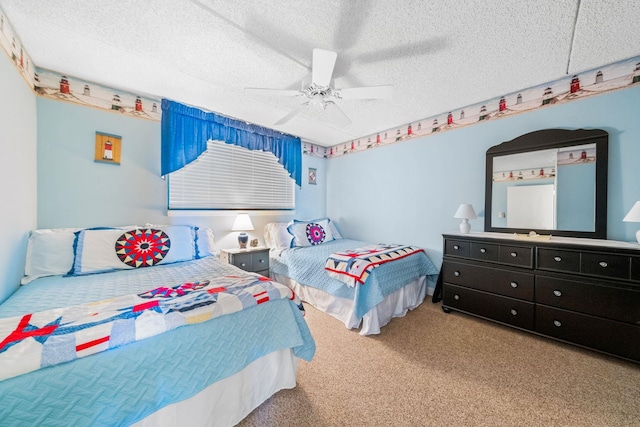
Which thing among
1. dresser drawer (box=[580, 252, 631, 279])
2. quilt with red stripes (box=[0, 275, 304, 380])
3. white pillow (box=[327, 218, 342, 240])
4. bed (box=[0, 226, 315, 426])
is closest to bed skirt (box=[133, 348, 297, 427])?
bed (box=[0, 226, 315, 426])

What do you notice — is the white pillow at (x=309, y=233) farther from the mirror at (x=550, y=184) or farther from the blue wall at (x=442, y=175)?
the mirror at (x=550, y=184)

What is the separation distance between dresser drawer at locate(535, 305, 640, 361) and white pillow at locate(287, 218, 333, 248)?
2488 millimetres

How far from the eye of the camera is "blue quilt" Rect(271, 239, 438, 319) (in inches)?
85.0

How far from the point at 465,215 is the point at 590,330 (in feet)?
4.15

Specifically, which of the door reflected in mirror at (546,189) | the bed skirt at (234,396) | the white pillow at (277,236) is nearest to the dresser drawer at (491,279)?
the door reflected in mirror at (546,189)

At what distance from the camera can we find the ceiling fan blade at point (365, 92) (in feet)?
5.71

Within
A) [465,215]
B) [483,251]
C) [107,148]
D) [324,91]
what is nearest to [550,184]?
[465,215]

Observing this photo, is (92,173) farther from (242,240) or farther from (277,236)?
(277,236)

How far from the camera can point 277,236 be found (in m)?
3.31

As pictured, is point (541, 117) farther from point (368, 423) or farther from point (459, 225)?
point (368, 423)

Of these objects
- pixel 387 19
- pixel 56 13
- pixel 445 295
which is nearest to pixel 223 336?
pixel 387 19

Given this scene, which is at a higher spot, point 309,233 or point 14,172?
point 14,172

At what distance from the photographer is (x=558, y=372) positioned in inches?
64.3

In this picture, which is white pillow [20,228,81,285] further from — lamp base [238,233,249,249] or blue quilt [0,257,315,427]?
lamp base [238,233,249,249]
